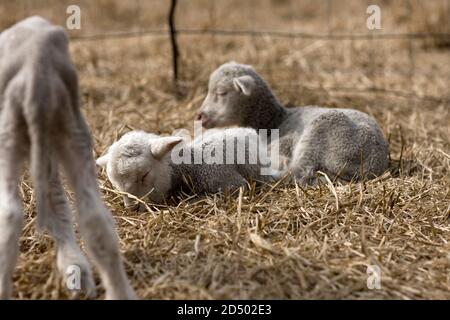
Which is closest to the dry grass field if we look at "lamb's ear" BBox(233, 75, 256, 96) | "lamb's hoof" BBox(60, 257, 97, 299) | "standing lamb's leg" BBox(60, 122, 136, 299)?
"lamb's hoof" BBox(60, 257, 97, 299)

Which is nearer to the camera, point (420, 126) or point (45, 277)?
point (45, 277)

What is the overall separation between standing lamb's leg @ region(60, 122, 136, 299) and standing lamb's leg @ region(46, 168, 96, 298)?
231 millimetres

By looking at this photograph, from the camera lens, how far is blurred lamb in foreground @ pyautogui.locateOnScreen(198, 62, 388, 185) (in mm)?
4645

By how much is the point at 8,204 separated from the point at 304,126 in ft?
8.51

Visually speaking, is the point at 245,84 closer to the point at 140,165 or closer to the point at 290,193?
the point at 290,193

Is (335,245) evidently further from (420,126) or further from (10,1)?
(10,1)

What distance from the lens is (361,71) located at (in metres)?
7.87

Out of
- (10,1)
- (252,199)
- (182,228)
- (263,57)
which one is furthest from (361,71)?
(10,1)

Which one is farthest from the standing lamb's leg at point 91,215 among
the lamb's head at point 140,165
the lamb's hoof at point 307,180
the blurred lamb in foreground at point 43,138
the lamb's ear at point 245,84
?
the lamb's ear at point 245,84

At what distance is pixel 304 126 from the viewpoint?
195 inches

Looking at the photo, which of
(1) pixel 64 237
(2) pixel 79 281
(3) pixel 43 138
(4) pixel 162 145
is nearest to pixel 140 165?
(4) pixel 162 145

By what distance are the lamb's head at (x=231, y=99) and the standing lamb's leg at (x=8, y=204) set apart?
96.8 inches
